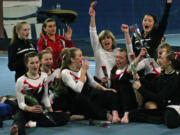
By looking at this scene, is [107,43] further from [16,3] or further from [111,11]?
[111,11]

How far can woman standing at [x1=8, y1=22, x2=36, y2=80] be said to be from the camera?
13.8ft

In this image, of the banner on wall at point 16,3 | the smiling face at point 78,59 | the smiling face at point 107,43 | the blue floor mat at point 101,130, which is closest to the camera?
the blue floor mat at point 101,130

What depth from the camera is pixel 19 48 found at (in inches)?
167

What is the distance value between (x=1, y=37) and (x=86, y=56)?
8.90 feet

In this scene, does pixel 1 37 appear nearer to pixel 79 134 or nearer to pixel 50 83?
pixel 50 83

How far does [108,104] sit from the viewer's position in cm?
415

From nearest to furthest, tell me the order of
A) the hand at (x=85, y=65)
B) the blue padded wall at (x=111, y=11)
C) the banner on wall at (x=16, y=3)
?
the hand at (x=85, y=65) → the banner on wall at (x=16, y=3) → the blue padded wall at (x=111, y=11)

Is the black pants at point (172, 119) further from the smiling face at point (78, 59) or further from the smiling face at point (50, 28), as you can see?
the smiling face at point (50, 28)

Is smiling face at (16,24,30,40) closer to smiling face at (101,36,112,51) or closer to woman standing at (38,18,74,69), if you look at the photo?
woman standing at (38,18,74,69)

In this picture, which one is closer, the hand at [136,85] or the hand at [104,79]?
the hand at [136,85]

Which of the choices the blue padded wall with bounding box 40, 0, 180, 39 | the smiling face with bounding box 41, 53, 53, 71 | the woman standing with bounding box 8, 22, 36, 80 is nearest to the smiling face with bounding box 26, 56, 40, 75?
the smiling face with bounding box 41, 53, 53, 71

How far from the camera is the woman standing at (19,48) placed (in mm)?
4207

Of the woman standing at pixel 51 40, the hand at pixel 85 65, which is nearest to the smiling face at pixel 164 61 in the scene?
the hand at pixel 85 65

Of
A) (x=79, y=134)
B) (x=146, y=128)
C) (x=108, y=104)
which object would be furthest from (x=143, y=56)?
(x=79, y=134)
